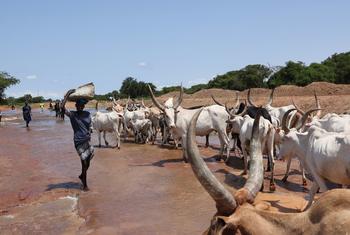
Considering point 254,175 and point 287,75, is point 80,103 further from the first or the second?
point 287,75

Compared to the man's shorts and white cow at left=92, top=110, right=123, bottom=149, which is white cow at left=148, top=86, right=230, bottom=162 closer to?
white cow at left=92, top=110, right=123, bottom=149

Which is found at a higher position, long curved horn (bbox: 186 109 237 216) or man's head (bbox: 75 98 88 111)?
man's head (bbox: 75 98 88 111)

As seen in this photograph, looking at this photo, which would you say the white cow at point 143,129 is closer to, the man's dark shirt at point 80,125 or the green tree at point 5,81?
the man's dark shirt at point 80,125

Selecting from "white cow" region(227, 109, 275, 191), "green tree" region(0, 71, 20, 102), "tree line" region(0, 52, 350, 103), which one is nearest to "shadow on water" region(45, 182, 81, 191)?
"white cow" region(227, 109, 275, 191)

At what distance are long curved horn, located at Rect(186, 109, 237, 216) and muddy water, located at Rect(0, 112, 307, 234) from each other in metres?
1.15

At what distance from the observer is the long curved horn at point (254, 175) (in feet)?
11.0

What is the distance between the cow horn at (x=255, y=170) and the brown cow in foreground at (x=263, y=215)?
0.03 m

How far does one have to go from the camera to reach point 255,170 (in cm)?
365

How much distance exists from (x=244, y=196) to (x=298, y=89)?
36.8 meters

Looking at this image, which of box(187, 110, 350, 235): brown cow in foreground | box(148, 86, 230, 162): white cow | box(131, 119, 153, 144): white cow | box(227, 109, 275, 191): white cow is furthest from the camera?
box(131, 119, 153, 144): white cow

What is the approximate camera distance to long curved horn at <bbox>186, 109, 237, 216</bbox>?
125 inches

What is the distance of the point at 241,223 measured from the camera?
3.10m

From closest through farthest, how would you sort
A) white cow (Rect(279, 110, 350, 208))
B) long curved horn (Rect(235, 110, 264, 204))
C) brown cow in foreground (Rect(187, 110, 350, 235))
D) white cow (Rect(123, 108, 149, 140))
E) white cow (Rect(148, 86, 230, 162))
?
brown cow in foreground (Rect(187, 110, 350, 235))
long curved horn (Rect(235, 110, 264, 204))
white cow (Rect(279, 110, 350, 208))
white cow (Rect(148, 86, 230, 162))
white cow (Rect(123, 108, 149, 140))

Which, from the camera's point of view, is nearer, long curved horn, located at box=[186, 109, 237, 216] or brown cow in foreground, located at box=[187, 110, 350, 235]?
brown cow in foreground, located at box=[187, 110, 350, 235]
